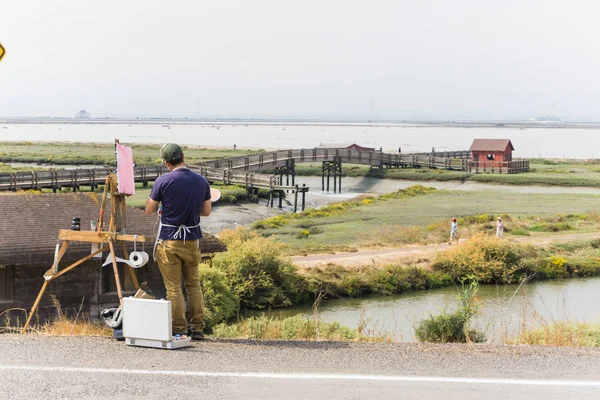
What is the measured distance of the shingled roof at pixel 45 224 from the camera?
17.4 meters

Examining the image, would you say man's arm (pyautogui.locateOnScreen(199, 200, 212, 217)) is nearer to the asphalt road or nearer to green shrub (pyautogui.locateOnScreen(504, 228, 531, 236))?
the asphalt road

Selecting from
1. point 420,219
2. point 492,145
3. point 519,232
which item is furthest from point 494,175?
point 519,232

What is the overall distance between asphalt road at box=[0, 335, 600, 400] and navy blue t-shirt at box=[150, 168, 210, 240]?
1.43 metres

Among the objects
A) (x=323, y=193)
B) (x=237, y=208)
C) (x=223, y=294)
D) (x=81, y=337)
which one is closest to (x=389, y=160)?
(x=323, y=193)

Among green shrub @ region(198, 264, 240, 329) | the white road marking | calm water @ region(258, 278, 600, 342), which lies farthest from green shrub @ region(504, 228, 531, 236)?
the white road marking

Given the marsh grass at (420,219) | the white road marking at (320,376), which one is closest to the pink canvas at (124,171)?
the white road marking at (320,376)

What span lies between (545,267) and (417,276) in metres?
6.19

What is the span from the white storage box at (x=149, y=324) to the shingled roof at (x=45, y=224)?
27.8ft

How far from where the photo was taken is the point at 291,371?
791 cm

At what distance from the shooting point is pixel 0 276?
17.9 meters

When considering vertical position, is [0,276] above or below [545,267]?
above

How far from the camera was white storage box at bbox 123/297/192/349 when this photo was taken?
8.73 meters

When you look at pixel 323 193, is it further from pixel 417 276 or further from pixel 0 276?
pixel 0 276

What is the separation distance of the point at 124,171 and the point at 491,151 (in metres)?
82.4
